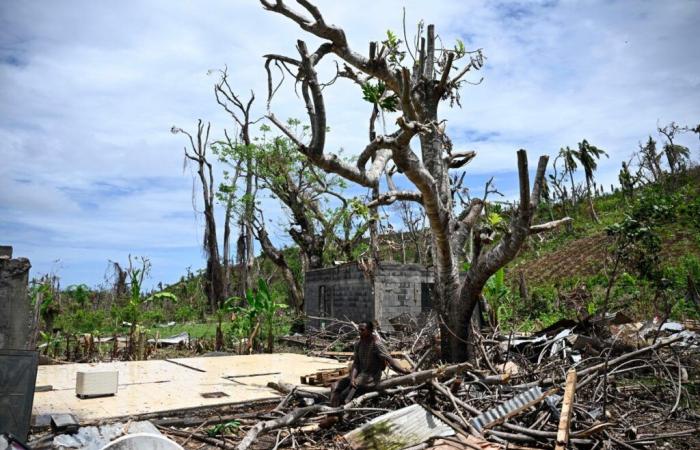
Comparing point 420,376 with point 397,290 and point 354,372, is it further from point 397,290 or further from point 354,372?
point 397,290

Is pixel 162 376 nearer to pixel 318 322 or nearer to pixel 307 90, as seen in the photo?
pixel 307 90

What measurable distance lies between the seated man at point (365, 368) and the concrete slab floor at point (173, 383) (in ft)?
7.20

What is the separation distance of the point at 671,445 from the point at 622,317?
19.8ft

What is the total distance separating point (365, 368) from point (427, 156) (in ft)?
14.8

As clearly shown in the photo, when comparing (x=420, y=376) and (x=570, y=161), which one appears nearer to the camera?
(x=420, y=376)

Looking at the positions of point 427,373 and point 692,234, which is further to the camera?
point 692,234

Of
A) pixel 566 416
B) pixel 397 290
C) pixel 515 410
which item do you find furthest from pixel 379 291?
pixel 566 416

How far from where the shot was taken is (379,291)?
16.2 meters

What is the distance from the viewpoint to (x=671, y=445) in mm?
6359

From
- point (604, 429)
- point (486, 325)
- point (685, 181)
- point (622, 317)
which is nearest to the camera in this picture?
point (604, 429)

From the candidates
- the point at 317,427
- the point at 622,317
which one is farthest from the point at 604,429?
the point at 622,317

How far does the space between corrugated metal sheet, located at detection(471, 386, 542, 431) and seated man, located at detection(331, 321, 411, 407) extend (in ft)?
3.77

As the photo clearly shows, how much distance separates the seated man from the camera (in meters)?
7.11

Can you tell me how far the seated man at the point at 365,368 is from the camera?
7109 millimetres
